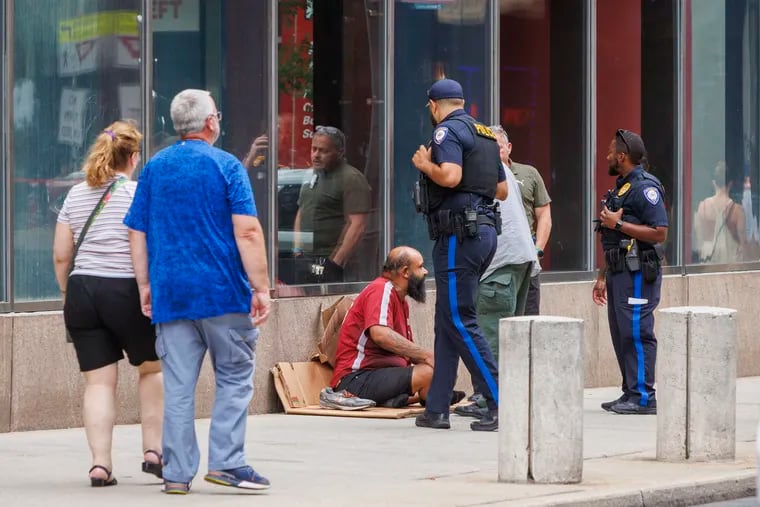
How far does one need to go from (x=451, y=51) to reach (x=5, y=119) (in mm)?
4339

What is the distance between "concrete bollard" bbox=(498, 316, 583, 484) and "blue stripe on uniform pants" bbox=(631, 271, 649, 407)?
12.0 ft

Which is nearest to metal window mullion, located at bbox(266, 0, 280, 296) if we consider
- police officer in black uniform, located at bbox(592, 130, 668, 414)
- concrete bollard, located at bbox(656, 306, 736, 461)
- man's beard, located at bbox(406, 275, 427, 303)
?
man's beard, located at bbox(406, 275, 427, 303)

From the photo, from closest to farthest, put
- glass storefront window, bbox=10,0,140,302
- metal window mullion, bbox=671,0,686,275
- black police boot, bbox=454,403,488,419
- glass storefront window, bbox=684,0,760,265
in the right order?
glass storefront window, bbox=10,0,140,302
black police boot, bbox=454,403,488,419
metal window mullion, bbox=671,0,686,275
glass storefront window, bbox=684,0,760,265

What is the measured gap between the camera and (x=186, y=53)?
1114cm

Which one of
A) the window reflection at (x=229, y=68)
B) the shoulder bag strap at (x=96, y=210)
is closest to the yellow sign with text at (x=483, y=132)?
the window reflection at (x=229, y=68)

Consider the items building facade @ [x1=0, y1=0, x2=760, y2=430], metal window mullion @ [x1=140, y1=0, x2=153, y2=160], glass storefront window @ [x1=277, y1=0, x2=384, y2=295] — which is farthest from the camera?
glass storefront window @ [x1=277, y1=0, x2=384, y2=295]

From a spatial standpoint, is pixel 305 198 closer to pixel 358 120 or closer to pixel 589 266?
pixel 358 120

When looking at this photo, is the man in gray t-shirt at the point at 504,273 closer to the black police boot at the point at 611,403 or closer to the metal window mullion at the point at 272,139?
the black police boot at the point at 611,403

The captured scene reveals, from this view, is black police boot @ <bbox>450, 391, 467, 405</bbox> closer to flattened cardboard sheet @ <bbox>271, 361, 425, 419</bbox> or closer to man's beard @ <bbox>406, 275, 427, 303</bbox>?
flattened cardboard sheet @ <bbox>271, 361, 425, 419</bbox>

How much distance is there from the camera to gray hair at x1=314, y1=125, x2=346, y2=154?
1218cm

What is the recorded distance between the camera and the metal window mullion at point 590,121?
14.5 metres

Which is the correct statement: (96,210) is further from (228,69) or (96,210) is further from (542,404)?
(228,69)

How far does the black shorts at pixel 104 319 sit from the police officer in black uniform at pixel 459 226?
2555mm

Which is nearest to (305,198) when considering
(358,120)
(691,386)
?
(358,120)
